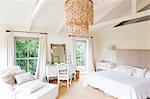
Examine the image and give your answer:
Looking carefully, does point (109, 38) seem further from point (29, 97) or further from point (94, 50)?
point (29, 97)

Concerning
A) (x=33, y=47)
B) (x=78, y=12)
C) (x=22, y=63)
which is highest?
(x=78, y=12)

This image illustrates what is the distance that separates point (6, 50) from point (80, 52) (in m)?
3.46

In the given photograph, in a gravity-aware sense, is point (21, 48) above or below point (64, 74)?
above

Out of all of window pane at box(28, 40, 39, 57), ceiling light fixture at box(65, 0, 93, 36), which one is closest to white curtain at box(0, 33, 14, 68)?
window pane at box(28, 40, 39, 57)

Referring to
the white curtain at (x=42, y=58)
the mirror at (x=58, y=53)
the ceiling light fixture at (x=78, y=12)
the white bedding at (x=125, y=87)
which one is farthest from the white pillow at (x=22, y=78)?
the ceiling light fixture at (x=78, y=12)

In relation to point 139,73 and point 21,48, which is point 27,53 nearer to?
point 21,48

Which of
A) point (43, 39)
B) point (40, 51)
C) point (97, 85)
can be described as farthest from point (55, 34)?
point (97, 85)

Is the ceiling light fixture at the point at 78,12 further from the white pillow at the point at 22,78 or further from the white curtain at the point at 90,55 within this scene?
the white curtain at the point at 90,55

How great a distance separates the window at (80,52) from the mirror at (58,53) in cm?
97

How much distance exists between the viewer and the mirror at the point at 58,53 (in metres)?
6.06

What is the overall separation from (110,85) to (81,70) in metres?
3.32

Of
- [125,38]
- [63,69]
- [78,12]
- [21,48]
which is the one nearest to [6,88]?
[21,48]

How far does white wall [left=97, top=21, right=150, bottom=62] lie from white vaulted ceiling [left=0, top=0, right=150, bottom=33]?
0.67 m

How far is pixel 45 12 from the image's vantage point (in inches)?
185
